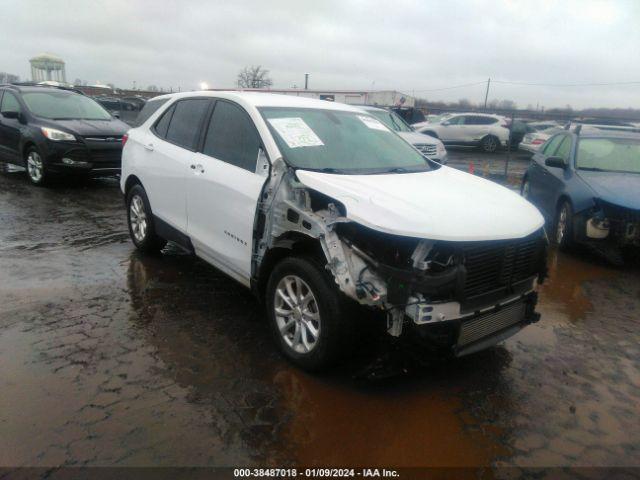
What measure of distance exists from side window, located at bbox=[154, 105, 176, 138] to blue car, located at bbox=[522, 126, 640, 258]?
5.05 m

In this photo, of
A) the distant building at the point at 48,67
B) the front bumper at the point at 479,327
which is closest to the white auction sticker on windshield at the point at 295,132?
the front bumper at the point at 479,327

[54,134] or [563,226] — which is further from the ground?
[54,134]

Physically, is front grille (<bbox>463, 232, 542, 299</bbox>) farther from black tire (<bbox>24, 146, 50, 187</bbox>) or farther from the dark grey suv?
black tire (<bbox>24, 146, 50, 187</bbox>)

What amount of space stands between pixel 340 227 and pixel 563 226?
Result: 482 cm

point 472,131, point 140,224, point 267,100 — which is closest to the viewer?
point 267,100

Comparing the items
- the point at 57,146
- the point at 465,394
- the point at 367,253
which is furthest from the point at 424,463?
the point at 57,146

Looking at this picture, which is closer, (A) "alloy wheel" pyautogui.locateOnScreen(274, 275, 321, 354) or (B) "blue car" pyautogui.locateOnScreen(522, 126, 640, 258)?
(A) "alloy wheel" pyautogui.locateOnScreen(274, 275, 321, 354)

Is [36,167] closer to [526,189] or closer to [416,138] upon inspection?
[416,138]

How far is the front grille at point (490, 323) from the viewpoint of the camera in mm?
3033

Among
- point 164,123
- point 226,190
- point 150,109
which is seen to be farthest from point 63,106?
point 226,190

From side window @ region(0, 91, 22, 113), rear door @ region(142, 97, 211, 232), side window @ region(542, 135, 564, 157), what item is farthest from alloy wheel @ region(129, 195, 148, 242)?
side window @ region(542, 135, 564, 157)

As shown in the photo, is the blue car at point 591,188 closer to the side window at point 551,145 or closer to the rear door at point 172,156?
the side window at point 551,145

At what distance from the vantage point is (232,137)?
13.6ft

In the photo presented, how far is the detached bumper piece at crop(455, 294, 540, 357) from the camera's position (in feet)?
9.95
